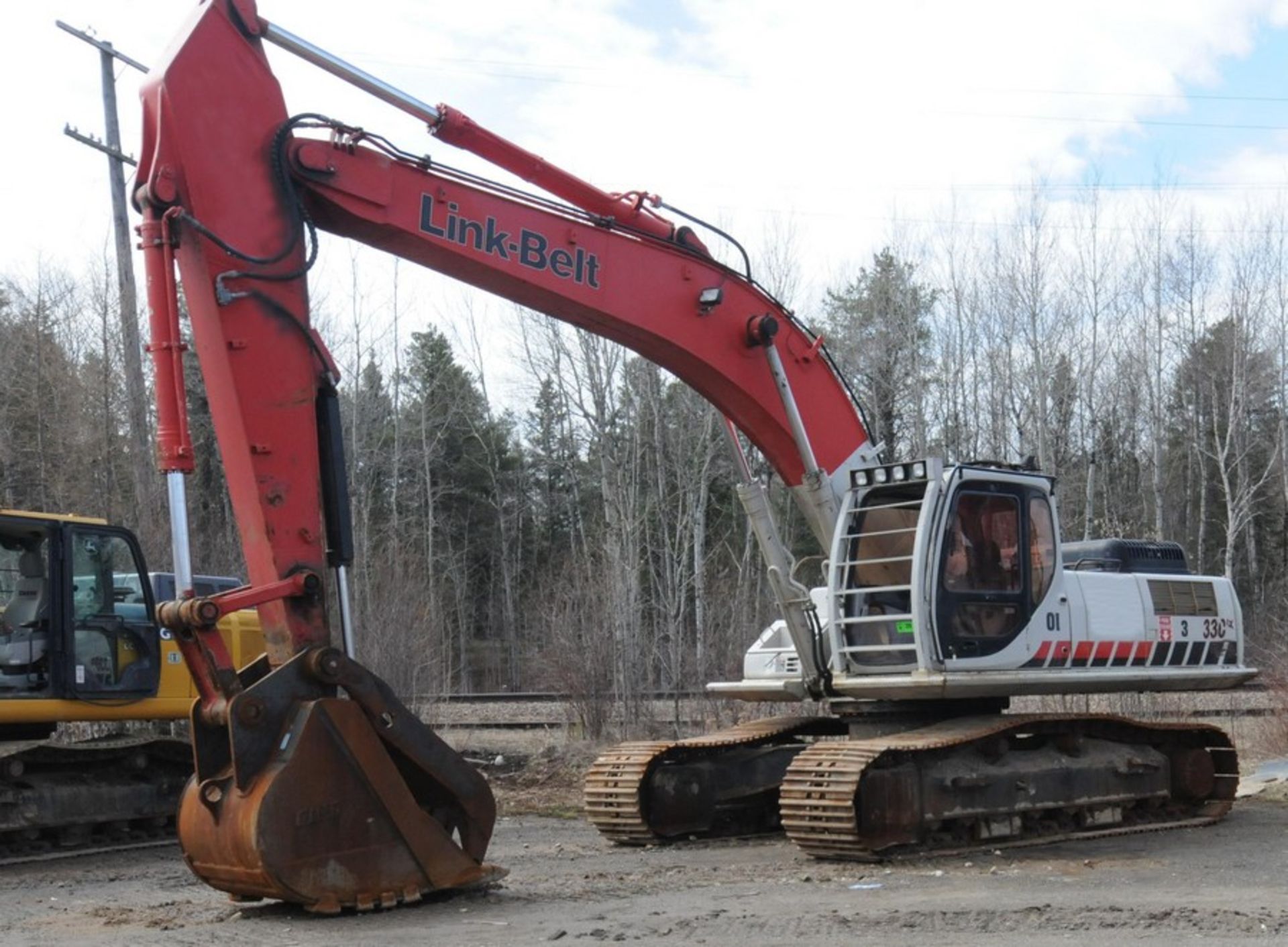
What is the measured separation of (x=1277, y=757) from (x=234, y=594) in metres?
13.2

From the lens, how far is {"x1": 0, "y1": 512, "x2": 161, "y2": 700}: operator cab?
12555 millimetres

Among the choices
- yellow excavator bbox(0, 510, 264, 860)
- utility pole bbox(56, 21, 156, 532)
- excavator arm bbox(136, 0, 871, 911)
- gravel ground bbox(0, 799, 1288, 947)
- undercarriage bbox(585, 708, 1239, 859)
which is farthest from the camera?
utility pole bbox(56, 21, 156, 532)

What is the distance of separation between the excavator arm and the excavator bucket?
0.01m

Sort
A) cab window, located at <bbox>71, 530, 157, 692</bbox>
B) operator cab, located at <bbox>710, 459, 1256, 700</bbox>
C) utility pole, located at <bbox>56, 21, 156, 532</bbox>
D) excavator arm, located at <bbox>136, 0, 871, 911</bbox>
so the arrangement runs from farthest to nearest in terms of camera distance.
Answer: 1. utility pole, located at <bbox>56, 21, 156, 532</bbox>
2. cab window, located at <bbox>71, 530, 157, 692</bbox>
3. operator cab, located at <bbox>710, 459, 1256, 700</bbox>
4. excavator arm, located at <bbox>136, 0, 871, 911</bbox>

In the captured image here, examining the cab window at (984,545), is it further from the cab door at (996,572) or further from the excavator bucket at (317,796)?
the excavator bucket at (317,796)

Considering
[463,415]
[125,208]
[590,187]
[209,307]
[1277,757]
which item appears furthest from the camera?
[463,415]

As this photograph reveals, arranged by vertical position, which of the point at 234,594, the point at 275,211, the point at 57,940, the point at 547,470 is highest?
the point at 547,470

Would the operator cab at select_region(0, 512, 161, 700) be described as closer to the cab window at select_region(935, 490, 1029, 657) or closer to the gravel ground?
the gravel ground

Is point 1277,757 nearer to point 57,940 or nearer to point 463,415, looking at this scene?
point 57,940

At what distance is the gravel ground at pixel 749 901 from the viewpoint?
26.2ft

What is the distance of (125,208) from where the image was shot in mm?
26109

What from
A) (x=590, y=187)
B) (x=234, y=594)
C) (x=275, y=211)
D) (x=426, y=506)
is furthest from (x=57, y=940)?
(x=426, y=506)

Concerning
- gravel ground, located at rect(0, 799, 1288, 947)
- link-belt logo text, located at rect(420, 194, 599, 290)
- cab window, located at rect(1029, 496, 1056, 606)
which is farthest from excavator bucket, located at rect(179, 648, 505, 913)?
cab window, located at rect(1029, 496, 1056, 606)

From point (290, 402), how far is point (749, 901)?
3893mm
